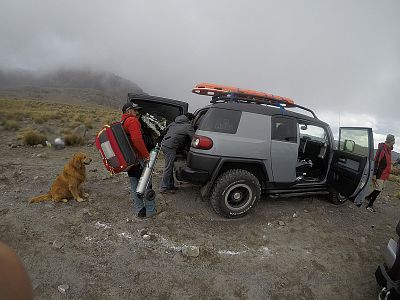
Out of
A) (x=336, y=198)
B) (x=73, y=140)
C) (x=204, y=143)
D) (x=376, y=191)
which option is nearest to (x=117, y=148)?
(x=204, y=143)

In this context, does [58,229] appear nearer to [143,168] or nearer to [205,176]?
[143,168]

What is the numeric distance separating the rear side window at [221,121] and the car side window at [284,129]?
72 cm

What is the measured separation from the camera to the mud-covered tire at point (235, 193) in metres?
4.70

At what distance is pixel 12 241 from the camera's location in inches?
150

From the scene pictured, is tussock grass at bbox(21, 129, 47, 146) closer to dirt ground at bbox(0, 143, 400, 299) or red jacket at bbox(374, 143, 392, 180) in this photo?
dirt ground at bbox(0, 143, 400, 299)

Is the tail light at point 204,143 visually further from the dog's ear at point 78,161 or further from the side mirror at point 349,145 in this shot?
the side mirror at point 349,145

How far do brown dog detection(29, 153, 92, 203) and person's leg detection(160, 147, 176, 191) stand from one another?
1450 mm

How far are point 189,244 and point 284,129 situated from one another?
264 centimetres

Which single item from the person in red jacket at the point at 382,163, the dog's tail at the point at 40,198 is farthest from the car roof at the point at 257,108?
the dog's tail at the point at 40,198

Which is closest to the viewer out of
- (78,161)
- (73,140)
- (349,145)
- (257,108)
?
(257,108)

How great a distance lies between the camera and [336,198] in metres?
5.86

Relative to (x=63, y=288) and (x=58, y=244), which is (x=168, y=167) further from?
(x=63, y=288)

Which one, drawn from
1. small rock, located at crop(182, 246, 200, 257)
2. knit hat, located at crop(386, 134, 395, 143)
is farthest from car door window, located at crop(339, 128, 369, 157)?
small rock, located at crop(182, 246, 200, 257)

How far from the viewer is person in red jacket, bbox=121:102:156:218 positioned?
170 inches
